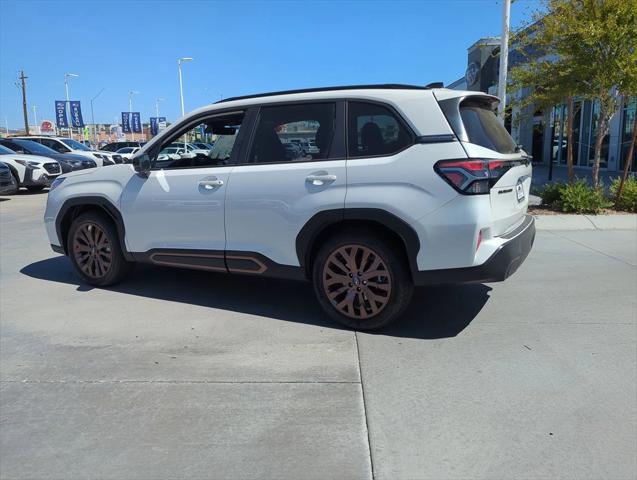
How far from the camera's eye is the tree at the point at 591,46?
29.2 feet

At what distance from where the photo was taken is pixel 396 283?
4234 mm

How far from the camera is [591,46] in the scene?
928 centimetres

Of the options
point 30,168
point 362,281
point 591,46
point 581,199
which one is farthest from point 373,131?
point 30,168

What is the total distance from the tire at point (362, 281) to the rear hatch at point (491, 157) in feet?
2.75

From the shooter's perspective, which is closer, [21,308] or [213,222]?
[213,222]

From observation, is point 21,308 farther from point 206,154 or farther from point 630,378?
point 630,378

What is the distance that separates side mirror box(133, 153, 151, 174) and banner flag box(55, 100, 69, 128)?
5168 centimetres

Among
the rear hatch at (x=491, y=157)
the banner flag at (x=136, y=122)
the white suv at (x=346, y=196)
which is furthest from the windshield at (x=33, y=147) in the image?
the banner flag at (x=136, y=122)

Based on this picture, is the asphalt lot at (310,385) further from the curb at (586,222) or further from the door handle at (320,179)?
the curb at (586,222)

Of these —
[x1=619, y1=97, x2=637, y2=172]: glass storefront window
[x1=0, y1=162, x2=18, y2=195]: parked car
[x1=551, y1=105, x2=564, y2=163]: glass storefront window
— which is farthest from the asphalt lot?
[x1=551, y1=105, x2=564, y2=163]: glass storefront window

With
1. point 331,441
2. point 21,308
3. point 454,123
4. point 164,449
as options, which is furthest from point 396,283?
point 21,308

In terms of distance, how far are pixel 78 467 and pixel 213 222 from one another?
252cm

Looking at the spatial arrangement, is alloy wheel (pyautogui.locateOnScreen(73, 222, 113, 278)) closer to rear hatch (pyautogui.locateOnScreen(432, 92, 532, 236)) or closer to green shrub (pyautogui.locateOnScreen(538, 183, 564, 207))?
rear hatch (pyautogui.locateOnScreen(432, 92, 532, 236))

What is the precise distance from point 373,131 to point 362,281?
122 centimetres
